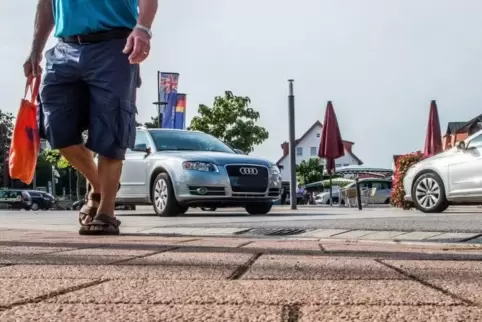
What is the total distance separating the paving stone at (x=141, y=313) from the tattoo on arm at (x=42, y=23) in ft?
12.0

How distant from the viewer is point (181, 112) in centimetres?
3234

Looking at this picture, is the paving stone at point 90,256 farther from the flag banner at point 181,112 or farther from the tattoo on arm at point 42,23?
the flag banner at point 181,112

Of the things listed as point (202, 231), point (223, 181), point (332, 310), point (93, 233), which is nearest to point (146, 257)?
point (332, 310)

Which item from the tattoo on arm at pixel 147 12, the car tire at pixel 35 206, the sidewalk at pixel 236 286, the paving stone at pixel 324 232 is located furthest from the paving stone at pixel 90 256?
the car tire at pixel 35 206

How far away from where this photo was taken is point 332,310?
151 centimetres

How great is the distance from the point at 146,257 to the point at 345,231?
257 centimetres

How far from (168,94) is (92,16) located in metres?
27.1

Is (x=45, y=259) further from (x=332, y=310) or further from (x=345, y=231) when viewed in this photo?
(x=345, y=231)

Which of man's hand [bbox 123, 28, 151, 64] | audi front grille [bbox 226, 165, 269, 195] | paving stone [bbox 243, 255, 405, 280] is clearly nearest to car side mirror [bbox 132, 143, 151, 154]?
audi front grille [bbox 226, 165, 269, 195]

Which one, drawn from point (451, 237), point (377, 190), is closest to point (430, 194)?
point (451, 237)

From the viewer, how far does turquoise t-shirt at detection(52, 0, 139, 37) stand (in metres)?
4.53

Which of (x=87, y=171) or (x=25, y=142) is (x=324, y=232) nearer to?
(x=87, y=171)

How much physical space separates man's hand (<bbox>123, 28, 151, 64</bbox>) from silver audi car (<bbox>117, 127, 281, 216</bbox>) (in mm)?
5353

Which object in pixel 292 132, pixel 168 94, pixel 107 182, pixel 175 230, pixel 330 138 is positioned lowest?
pixel 175 230
